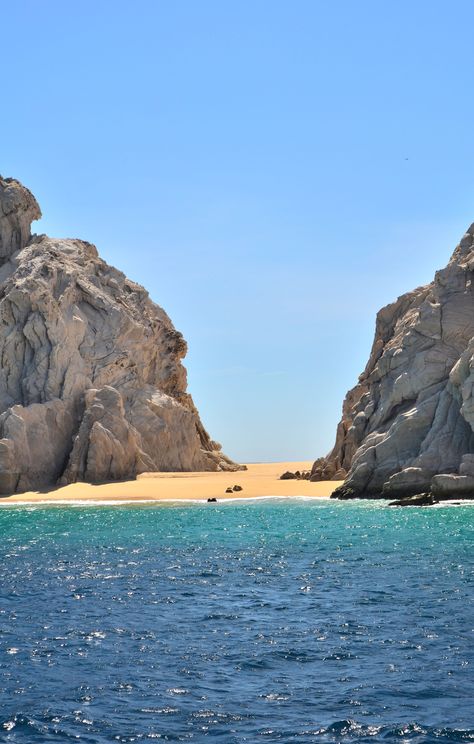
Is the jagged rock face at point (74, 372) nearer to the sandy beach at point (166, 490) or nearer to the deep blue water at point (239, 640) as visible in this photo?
the sandy beach at point (166, 490)

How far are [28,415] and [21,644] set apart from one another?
4905 centimetres

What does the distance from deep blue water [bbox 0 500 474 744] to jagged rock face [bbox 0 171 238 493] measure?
3090 centimetres

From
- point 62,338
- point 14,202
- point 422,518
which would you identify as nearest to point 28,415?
point 62,338

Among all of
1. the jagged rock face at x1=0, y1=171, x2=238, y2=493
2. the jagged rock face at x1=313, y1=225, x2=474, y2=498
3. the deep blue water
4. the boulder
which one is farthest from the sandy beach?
the deep blue water

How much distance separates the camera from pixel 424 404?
194 ft

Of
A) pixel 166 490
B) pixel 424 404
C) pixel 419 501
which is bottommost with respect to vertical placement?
pixel 419 501

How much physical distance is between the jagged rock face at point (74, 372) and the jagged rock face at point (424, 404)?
58.0ft

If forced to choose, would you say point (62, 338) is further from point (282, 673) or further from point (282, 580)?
point (282, 673)

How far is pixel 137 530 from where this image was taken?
138 feet

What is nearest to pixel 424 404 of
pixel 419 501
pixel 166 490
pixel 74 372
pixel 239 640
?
pixel 419 501

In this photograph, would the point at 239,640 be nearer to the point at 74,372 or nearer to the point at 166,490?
the point at 166,490

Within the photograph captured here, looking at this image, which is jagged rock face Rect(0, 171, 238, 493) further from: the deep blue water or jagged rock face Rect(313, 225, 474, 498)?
the deep blue water

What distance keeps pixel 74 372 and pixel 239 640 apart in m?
54.5

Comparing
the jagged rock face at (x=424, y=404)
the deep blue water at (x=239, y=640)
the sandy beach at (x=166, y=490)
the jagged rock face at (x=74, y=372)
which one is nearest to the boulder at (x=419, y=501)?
the jagged rock face at (x=424, y=404)
